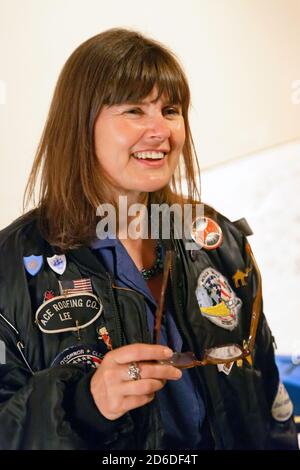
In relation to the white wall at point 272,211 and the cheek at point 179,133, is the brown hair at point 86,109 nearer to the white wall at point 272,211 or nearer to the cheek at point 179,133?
the cheek at point 179,133

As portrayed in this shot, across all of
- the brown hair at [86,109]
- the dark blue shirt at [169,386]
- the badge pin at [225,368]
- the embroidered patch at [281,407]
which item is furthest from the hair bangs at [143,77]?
the embroidered patch at [281,407]

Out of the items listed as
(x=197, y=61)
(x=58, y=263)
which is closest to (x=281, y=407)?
(x=58, y=263)

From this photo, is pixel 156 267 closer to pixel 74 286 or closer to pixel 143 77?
pixel 74 286

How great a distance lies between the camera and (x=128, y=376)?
75cm

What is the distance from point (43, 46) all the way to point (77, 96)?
0.94 ft

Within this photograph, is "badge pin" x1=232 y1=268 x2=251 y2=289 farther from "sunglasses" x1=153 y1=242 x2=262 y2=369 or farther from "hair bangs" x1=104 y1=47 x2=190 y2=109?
"hair bangs" x1=104 y1=47 x2=190 y2=109

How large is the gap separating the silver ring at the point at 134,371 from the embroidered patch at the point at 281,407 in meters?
0.46

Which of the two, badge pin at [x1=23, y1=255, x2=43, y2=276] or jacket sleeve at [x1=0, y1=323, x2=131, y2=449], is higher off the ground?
badge pin at [x1=23, y1=255, x2=43, y2=276]

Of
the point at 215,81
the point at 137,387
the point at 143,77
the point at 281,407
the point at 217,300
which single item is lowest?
the point at 281,407

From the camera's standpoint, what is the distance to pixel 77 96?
3.09ft

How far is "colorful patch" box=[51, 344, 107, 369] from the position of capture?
90cm

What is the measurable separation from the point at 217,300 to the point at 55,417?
37 centimetres

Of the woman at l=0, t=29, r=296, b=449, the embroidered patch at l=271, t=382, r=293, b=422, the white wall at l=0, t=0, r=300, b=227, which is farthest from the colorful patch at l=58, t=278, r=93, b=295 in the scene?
the embroidered patch at l=271, t=382, r=293, b=422
